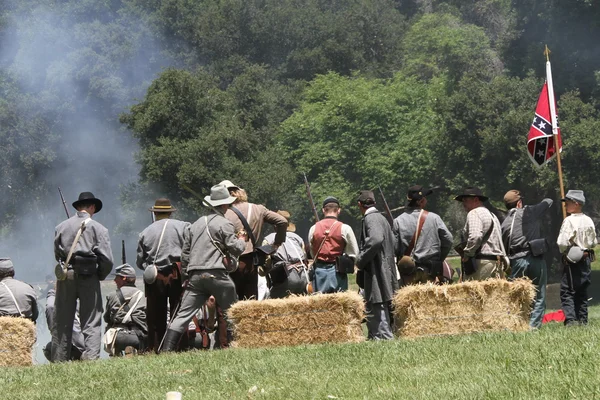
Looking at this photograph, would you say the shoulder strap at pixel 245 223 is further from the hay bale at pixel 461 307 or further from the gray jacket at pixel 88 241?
the hay bale at pixel 461 307

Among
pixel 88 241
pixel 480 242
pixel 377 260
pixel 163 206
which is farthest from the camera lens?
pixel 163 206

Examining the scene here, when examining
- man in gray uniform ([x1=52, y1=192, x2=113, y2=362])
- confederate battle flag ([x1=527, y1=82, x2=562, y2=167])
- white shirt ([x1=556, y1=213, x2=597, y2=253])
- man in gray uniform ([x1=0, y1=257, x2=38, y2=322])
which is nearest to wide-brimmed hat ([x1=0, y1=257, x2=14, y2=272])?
man in gray uniform ([x1=0, y1=257, x2=38, y2=322])

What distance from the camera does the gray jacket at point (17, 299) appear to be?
14.9 metres

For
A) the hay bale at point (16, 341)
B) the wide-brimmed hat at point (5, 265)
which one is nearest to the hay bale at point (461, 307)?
the hay bale at point (16, 341)

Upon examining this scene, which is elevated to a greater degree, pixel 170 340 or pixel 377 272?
pixel 377 272

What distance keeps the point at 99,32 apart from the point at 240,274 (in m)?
77.2

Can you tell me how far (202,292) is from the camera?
12555 mm

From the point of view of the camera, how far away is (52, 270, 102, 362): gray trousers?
43.4 feet

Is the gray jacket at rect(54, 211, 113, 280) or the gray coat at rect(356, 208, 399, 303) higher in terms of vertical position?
the gray jacket at rect(54, 211, 113, 280)

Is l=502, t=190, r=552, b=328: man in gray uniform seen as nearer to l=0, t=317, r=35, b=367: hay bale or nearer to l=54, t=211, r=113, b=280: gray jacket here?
l=54, t=211, r=113, b=280: gray jacket

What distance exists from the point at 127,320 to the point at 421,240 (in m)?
3.91

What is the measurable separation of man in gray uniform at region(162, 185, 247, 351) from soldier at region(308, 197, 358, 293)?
1832 mm

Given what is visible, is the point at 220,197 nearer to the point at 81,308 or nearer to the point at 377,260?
the point at 377,260

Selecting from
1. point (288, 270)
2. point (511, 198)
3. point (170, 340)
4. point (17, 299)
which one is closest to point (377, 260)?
point (288, 270)
